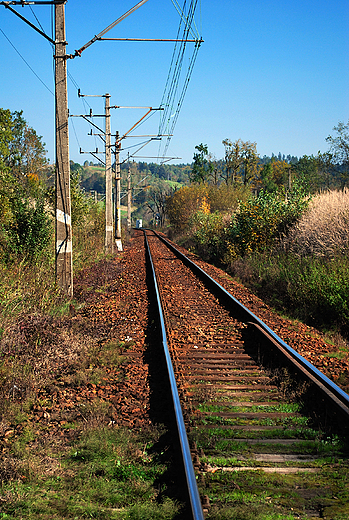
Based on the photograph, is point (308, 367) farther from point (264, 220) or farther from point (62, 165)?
point (264, 220)

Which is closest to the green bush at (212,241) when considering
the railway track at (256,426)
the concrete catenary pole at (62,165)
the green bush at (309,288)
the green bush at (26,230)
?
the green bush at (309,288)

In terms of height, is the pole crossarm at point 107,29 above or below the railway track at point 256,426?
above

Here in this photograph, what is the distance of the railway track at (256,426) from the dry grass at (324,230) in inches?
213

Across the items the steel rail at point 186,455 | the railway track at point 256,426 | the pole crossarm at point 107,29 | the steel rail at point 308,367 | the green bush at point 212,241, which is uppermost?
the pole crossarm at point 107,29

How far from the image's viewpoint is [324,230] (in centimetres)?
1304

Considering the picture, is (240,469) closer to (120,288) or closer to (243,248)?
(120,288)

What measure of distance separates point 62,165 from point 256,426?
26.7ft

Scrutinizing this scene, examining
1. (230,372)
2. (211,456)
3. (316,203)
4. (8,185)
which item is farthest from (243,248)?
(211,456)

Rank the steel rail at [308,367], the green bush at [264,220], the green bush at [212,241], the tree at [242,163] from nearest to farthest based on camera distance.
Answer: the steel rail at [308,367] < the green bush at [264,220] < the green bush at [212,241] < the tree at [242,163]

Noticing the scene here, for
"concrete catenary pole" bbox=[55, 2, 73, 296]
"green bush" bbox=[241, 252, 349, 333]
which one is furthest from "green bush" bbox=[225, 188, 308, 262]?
"concrete catenary pole" bbox=[55, 2, 73, 296]

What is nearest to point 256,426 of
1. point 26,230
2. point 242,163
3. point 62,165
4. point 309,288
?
point 309,288

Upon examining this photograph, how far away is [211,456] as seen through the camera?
396 cm

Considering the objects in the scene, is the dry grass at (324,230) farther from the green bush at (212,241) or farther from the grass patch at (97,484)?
the grass patch at (97,484)

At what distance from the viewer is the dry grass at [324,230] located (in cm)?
1242
